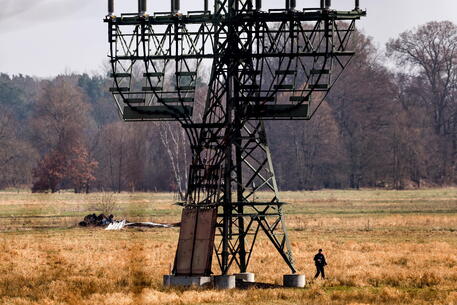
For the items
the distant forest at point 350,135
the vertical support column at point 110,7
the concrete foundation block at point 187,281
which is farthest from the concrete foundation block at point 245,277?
the distant forest at point 350,135

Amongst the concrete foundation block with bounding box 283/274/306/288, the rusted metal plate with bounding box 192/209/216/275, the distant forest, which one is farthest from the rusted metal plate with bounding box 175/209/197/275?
the distant forest

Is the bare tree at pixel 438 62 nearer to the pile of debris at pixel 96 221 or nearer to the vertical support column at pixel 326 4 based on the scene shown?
the pile of debris at pixel 96 221

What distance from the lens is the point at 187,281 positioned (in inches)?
1271

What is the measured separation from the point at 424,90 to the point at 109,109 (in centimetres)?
5771

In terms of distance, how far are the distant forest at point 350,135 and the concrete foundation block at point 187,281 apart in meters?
85.4

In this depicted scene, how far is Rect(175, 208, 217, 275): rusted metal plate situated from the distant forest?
85.1 meters

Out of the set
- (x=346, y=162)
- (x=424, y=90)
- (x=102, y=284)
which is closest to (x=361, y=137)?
(x=346, y=162)

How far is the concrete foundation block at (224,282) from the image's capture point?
3206cm

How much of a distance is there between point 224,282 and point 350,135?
4308 inches

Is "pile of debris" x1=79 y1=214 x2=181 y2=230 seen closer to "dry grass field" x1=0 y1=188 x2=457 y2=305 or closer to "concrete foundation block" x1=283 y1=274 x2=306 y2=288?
"dry grass field" x1=0 y1=188 x2=457 y2=305

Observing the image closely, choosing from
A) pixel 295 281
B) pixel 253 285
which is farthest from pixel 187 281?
pixel 295 281

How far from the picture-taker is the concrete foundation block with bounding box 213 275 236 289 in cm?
3206

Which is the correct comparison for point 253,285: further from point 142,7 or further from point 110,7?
point 110,7

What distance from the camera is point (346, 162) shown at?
135 meters
